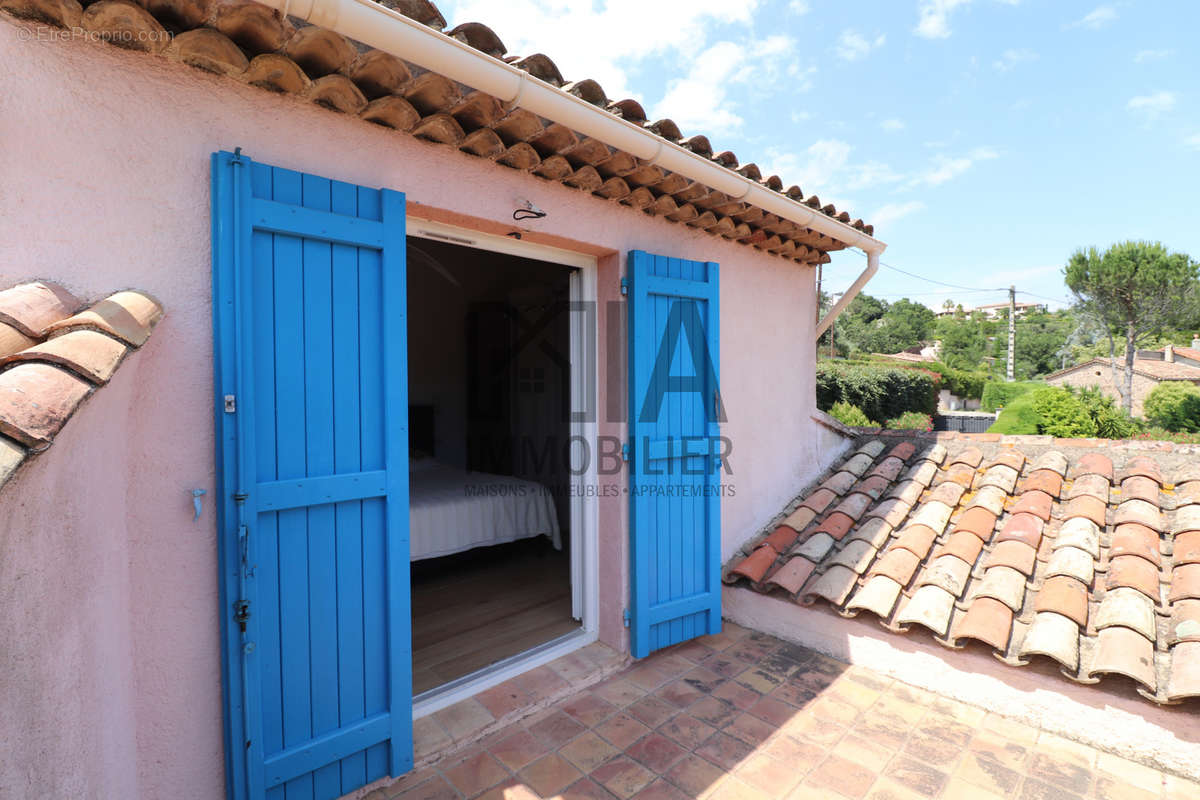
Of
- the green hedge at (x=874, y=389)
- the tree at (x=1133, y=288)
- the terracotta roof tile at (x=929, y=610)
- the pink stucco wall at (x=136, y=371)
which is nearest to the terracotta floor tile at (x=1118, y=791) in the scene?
the terracotta roof tile at (x=929, y=610)

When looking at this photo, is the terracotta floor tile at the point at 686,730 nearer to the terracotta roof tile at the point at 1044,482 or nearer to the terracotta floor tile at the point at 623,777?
the terracotta floor tile at the point at 623,777

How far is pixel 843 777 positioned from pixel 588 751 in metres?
1.25

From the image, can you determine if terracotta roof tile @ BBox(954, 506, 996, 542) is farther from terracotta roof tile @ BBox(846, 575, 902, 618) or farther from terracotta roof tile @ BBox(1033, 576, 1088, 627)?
terracotta roof tile @ BBox(846, 575, 902, 618)

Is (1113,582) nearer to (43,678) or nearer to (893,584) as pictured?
(893,584)

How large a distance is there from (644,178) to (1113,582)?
367 centimetres

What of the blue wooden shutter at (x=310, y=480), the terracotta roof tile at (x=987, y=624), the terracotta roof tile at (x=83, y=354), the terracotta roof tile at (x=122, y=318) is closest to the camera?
the terracotta roof tile at (x=83, y=354)

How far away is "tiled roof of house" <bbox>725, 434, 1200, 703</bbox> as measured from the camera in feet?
9.37

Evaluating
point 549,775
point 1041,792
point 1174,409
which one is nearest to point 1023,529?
point 1041,792

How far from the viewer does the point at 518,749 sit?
9.06 feet

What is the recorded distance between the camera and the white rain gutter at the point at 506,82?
6.01ft

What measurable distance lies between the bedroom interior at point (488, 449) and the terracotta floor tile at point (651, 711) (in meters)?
0.88

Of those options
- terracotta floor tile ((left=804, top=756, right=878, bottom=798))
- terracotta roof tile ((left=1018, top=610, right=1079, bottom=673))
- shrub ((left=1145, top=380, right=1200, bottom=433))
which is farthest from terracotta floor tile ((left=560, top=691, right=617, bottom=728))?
shrub ((left=1145, top=380, right=1200, bottom=433))

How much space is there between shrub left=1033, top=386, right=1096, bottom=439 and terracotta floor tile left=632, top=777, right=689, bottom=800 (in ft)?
35.8

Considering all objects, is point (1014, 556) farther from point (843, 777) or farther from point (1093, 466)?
point (843, 777)
